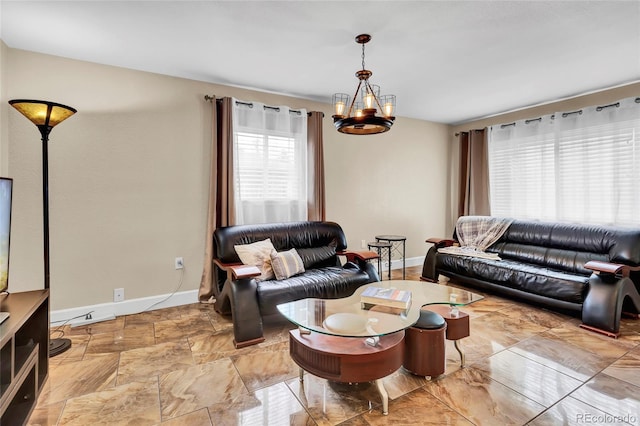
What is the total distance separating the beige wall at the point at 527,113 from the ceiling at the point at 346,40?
17 centimetres

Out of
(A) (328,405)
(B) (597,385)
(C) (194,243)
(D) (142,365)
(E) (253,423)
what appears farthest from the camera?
(C) (194,243)

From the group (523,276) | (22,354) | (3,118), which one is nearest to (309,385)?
(22,354)

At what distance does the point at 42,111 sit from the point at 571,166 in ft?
18.7

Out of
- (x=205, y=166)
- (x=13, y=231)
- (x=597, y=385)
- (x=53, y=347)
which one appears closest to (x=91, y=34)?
(x=205, y=166)

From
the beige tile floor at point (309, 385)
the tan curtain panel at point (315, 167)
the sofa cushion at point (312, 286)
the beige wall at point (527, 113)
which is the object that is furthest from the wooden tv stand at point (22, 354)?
the beige wall at point (527, 113)

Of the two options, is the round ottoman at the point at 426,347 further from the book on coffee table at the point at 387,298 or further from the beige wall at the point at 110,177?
the beige wall at the point at 110,177

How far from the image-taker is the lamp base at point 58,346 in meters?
2.40

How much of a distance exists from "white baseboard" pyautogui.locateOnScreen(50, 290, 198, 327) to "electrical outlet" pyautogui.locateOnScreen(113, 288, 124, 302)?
0.13 ft

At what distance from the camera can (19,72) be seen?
273cm

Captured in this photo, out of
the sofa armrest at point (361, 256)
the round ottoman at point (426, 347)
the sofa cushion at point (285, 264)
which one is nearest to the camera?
the round ottoman at point (426, 347)

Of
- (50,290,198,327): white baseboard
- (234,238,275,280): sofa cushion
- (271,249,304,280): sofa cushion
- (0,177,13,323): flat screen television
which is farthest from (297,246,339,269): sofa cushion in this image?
(0,177,13,323): flat screen television

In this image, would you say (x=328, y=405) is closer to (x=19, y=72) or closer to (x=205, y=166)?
(x=205, y=166)

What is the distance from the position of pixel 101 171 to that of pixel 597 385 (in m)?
4.40

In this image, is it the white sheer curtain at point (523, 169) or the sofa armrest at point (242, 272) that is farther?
the white sheer curtain at point (523, 169)
